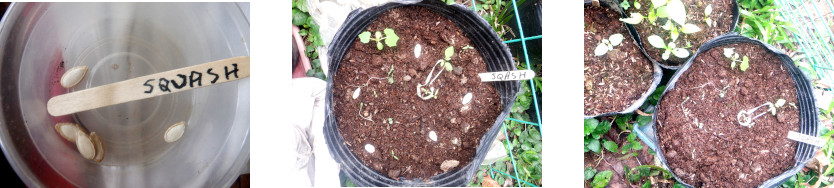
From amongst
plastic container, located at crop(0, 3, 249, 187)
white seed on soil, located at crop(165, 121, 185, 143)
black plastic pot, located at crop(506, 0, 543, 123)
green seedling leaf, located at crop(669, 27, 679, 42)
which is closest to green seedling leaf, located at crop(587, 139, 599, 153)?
black plastic pot, located at crop(506, 0, 543, 123)

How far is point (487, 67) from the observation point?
0.91m

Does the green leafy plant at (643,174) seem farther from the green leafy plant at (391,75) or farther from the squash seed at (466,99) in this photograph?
the green leafy plant at (391,75)

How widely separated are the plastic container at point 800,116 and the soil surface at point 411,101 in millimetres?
438

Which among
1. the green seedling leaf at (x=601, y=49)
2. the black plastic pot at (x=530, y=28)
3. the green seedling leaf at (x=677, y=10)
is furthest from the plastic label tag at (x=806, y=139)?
the black plastic pot at (x=530, y=28)

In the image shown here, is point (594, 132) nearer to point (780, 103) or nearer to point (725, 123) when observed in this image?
point (725, 123)

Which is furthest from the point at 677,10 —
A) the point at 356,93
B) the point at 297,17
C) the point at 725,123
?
the point at 297,17

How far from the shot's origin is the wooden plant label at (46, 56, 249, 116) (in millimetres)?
804

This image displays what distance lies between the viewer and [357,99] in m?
0.90

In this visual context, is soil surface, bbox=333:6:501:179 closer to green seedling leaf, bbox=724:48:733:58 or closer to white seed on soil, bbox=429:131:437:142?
white seed on soil, bbox=429:131:437:142

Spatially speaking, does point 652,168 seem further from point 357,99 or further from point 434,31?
point 357,99

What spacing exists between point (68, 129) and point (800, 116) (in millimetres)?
1693

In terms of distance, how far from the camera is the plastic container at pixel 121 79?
811mm

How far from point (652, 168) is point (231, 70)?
3.44 feet

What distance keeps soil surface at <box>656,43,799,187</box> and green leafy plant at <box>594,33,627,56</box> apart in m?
0.19
